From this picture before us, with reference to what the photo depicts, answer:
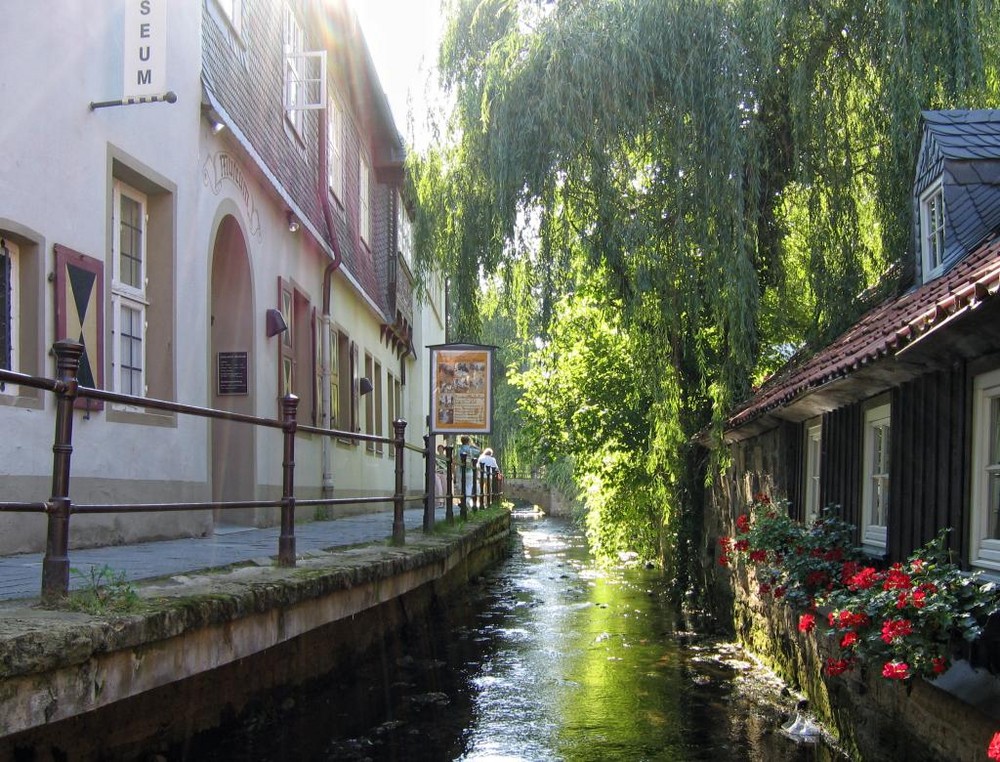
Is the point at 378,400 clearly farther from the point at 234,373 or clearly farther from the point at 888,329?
the point at 888,329

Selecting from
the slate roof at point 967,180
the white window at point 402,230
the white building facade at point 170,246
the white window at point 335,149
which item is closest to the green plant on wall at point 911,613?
the slate roof at point 967,180

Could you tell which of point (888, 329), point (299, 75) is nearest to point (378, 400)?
point (299, 75)

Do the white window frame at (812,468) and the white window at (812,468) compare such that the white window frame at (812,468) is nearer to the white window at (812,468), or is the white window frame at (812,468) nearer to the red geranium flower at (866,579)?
the white window at (812,468)

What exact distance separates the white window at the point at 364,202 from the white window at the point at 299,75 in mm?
3738

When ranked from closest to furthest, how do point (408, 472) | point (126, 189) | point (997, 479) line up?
1. point (997, 479)
2. point (126, 189)
3. point (408, 472)

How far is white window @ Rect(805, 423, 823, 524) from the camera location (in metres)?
9.09

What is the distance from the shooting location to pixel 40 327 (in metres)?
6.89

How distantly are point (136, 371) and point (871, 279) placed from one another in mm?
6666

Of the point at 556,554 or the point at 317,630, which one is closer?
the point at 317,630

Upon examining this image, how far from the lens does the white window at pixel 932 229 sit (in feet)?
27.0

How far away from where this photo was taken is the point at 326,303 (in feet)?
48.6

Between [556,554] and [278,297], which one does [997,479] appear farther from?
[556,554]

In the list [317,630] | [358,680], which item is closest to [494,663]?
[358,680]

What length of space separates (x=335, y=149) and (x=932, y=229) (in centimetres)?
987
